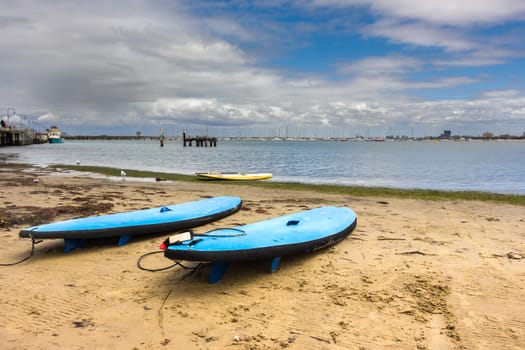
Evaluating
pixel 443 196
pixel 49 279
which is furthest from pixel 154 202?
pixel 443 196

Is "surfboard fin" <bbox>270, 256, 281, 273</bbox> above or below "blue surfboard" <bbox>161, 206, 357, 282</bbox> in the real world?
below

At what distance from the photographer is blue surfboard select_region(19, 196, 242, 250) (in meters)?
5.71

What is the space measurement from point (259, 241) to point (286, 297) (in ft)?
2.66

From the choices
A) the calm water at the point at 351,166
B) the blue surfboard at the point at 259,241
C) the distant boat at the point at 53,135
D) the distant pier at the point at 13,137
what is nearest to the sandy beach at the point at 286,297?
the blue surfboard at the point at 259,241

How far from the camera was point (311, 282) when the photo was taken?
484 centimetres

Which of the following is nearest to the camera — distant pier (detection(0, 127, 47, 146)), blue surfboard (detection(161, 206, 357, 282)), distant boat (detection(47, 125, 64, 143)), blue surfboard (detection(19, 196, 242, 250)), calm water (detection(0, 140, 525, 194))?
blue surfboard (detection(161, 206, 357, 282))

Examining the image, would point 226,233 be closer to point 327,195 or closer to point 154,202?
point 154,202

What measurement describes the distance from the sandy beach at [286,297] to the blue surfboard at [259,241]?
0.27m

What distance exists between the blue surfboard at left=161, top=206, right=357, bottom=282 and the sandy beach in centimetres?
27

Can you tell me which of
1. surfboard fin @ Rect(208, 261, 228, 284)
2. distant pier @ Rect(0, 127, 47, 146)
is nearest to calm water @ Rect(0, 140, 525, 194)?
distant pier @ Rect(0, 127, 47, 146)

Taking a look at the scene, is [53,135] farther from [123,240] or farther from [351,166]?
[123,240]

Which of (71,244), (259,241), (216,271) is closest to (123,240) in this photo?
(71,244)

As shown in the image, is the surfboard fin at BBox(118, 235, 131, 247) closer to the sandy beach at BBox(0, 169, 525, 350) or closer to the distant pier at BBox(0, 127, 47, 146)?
the sandy beach at BBox(0, 169, 525, 350)

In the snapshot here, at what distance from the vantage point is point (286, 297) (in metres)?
4.43
